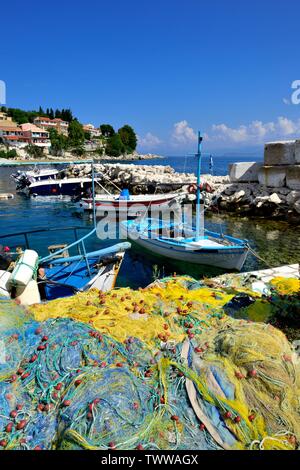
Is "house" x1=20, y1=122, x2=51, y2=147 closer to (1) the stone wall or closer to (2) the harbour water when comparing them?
(2) the harbour water

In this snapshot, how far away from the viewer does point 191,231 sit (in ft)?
51.1

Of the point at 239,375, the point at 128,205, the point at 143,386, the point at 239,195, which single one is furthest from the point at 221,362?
the point at 239,195

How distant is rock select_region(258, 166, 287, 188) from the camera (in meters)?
24.1

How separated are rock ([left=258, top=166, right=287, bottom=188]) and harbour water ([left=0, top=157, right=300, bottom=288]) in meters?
3.53

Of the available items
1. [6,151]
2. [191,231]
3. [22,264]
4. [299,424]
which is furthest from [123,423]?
[6,151]

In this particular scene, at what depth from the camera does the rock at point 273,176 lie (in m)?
24.1

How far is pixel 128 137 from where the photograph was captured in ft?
477

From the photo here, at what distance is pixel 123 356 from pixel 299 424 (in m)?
2.37

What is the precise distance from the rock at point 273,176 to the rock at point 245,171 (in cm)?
145

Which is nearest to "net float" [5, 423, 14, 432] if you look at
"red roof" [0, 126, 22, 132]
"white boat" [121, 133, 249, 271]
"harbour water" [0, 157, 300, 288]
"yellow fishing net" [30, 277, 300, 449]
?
"yellow fishing net" [30, 277, 300, 449]

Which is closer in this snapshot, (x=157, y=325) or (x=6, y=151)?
(x=157, y=325)

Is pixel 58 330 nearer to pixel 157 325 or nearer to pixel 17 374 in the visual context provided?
pixel 17 374

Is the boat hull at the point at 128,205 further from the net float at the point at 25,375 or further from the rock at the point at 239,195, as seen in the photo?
the net float at the point at 25,375

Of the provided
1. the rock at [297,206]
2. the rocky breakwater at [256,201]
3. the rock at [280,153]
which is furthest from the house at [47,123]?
the rock at [297,206]
